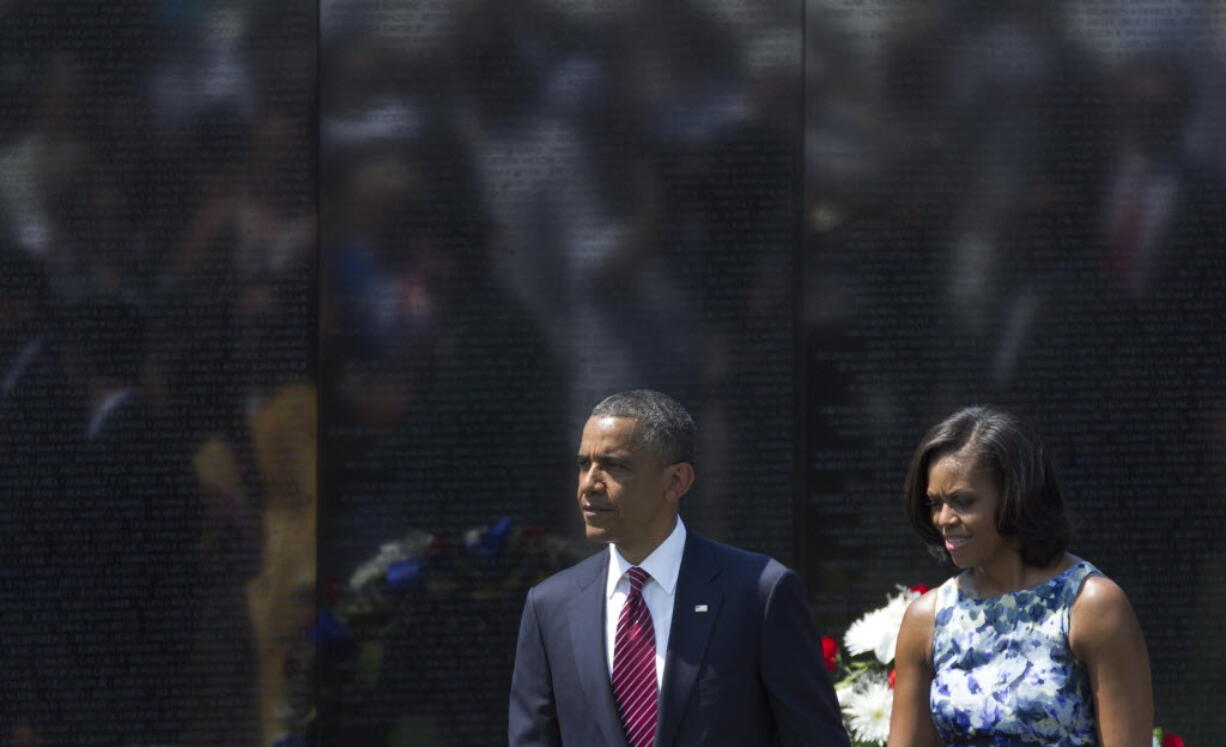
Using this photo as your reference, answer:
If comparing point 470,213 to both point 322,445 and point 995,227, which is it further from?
point 995,227

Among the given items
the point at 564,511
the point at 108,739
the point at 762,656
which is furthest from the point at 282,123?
the point at 762,656

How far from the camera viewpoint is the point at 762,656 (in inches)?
122

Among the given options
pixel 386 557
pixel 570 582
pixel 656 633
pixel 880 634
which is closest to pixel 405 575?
pixel 386 557

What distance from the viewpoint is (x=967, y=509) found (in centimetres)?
288

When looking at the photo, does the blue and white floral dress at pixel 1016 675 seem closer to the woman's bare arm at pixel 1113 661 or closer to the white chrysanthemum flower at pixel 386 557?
the woman's bare arm at pixel 1113 661

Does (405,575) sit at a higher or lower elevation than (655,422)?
lower

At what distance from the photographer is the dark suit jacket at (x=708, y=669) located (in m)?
3.06

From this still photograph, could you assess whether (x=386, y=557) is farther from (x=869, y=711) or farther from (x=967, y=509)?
(x=967, y=509)

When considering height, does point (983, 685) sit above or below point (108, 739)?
above

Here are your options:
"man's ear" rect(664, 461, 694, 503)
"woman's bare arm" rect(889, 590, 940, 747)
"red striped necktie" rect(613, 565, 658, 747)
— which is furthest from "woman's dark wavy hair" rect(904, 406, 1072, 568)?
"red striped necktie" rect(613, 565, 658, 747)

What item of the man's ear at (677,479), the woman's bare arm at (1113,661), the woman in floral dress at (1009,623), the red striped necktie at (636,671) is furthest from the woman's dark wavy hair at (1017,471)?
the red striped necktie at (636,671)

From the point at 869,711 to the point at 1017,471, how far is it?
1.65 metres

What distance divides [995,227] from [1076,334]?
53 cm

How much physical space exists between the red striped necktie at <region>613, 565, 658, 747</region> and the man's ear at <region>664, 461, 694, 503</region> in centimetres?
21
